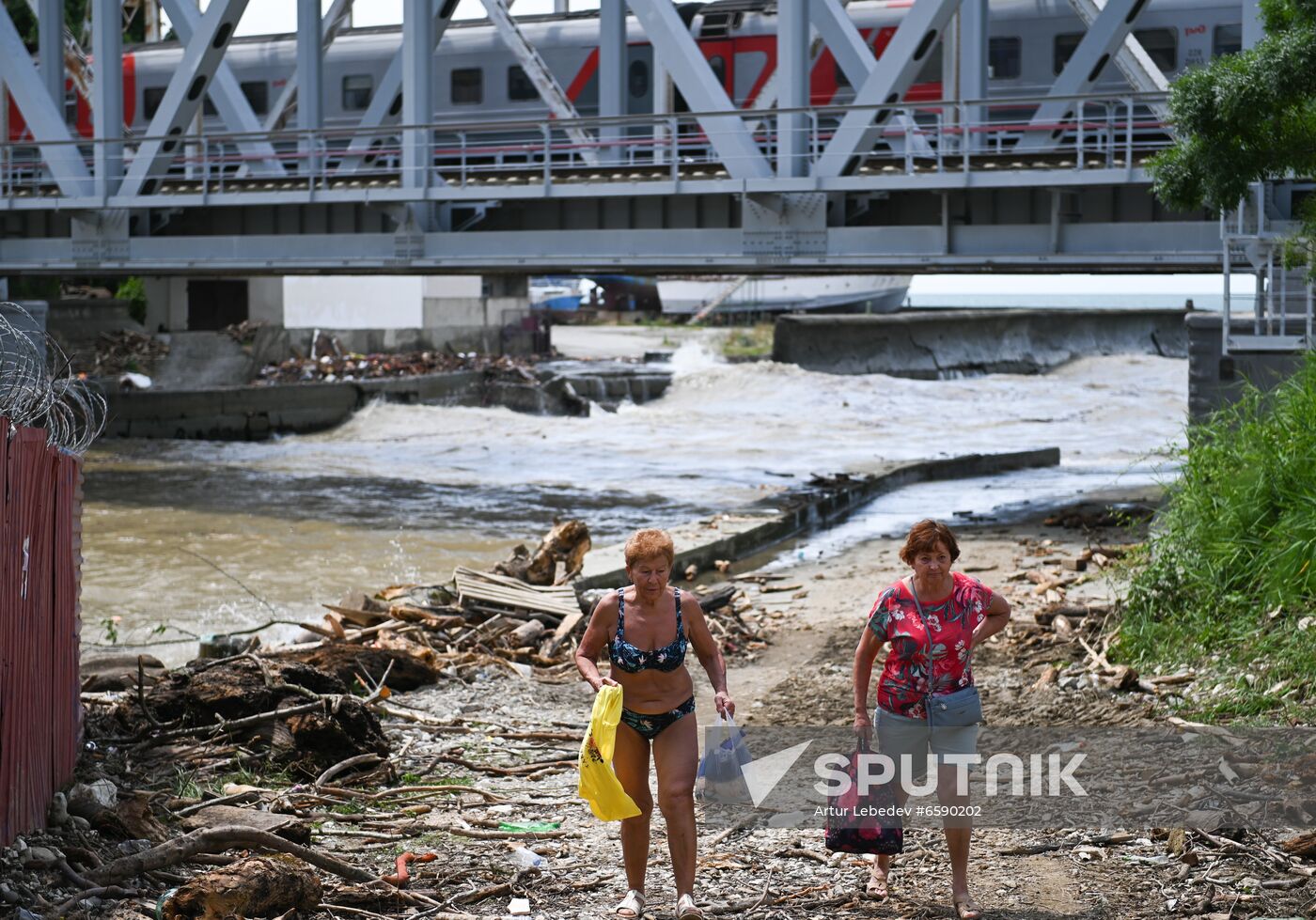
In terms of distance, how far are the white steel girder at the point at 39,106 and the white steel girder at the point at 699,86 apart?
11.1 metres

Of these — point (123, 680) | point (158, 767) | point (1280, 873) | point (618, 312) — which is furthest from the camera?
point (618, 312)

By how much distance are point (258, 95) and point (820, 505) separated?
19902 millimetres

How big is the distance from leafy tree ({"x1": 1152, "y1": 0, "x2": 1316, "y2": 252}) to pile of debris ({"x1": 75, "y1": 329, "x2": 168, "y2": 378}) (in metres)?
34.9

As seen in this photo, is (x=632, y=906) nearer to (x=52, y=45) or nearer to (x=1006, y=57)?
(x=1006, y=57)

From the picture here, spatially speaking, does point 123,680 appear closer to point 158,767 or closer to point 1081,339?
point 158,767

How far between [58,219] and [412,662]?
20537 millimetres

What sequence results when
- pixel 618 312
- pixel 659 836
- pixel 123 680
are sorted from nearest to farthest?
pixel 659 836
pixel 123 680
pixel 618 312

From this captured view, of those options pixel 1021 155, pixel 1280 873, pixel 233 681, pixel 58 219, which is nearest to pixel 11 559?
pixel 233 681

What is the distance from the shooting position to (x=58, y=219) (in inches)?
1106

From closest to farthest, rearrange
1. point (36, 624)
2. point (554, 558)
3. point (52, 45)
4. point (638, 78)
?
1. point (36, 624)
2. point (554, 558)
3. point (52, 45)
4. point (638, 78)

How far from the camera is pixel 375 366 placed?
44188 millimetres

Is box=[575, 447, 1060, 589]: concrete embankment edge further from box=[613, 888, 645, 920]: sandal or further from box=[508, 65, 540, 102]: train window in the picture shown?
box=[508, 65, 540, 102]: train window

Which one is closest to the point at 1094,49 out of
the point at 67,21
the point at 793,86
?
the point at 793,86

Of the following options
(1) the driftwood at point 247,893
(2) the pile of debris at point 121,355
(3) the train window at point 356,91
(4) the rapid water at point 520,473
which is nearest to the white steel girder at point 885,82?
(4) the rapid water at point 520,473
